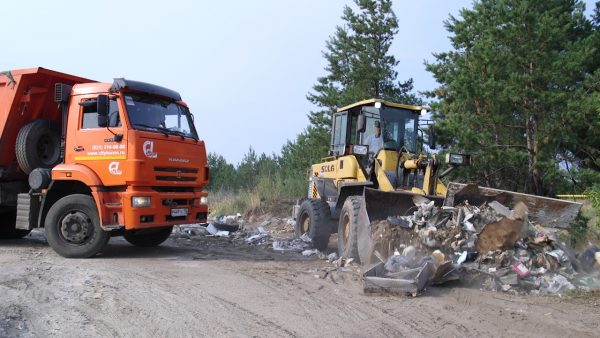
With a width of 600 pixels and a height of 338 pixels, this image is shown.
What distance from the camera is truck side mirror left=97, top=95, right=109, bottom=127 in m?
9.01

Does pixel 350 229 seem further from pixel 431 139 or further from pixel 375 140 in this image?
pixel 431 139

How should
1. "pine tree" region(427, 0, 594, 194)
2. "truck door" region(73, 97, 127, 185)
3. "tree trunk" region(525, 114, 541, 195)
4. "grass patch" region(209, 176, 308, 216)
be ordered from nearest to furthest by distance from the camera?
"truck door" region(73, 97, 127, 185) < "pine tree" region(427, 0, 594, 194) < "tree trunk" region(525, 114, 541, 195) < "grass patch" region(209, 176, 308, 216)

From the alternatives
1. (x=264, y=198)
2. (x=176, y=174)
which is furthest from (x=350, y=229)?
(x=264, y=198)

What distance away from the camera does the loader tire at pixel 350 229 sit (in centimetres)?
915

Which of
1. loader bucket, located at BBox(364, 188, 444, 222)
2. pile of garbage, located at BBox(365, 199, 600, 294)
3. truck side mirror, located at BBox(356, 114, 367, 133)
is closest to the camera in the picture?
pile of garbage, located at BBox(365, 199, 600, 294)

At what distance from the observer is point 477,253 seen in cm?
789

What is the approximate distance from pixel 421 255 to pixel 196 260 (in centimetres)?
399

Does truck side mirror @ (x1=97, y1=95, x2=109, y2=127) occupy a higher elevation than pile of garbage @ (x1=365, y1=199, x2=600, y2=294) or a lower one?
higher

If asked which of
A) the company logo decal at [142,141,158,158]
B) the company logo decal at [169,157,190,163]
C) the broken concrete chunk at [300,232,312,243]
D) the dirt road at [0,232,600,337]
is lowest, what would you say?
the dirt road at [0,232,600,337]

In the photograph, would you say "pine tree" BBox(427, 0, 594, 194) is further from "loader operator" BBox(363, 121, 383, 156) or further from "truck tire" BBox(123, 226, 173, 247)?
"truck tire" BBox(123, 226, 173, 247)

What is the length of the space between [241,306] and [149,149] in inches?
155

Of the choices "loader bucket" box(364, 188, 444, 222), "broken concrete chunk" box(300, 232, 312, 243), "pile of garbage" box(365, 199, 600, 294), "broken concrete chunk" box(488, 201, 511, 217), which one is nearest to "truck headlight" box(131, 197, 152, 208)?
"loader bucket" box(364, 188, 444, 222)

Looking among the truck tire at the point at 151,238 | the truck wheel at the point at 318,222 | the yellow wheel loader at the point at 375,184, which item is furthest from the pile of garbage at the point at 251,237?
the truck tire at the point at 151,238

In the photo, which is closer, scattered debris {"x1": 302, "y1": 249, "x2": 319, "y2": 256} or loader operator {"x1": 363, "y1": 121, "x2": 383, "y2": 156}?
scattered debris {"x1": 302, "y1": 249, "x2": 319, "y2": 256}
